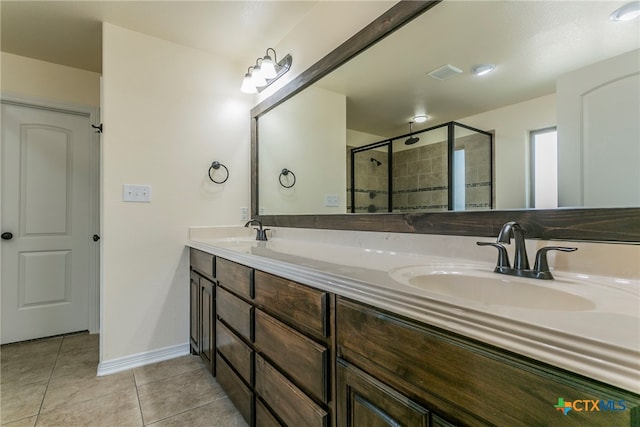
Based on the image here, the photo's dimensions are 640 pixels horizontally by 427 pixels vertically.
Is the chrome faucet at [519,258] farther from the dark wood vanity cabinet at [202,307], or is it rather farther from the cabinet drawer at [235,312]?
the dark wood vanity cabinet at [202,307]

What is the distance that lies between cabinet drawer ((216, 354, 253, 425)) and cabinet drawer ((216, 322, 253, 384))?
0.16ft

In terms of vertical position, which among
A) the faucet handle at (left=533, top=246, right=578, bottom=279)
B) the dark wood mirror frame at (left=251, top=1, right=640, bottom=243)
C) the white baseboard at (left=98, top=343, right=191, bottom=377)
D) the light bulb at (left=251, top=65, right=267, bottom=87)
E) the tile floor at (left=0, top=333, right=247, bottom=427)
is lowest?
the tile floor at (left=0, top=333, right=247, bottom=427)

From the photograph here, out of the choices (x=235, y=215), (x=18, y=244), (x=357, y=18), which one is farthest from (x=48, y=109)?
(x=357, y=18)

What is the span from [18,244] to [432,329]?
129 inches

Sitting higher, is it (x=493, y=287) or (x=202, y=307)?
(x=493, y=287)

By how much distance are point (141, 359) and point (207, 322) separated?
0.69 meters

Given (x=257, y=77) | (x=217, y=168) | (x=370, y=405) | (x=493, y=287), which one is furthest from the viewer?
(x=217, y=168)

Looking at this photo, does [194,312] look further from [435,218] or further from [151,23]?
[151,23]

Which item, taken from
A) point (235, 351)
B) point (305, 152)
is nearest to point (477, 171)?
point (305, 152)

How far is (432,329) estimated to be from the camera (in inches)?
23.1

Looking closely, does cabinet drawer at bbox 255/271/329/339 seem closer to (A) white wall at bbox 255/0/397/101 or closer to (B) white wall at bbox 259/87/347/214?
(B) white wall at bbox 259/87/347/214

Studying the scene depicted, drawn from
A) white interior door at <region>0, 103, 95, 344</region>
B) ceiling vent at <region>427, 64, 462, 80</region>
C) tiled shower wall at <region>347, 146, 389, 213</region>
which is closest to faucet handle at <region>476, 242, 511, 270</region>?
tiled shower wall at <region>347, 146, 389, 213</region>

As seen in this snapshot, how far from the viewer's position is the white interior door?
95.0 inches

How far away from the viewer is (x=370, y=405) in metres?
0.72
